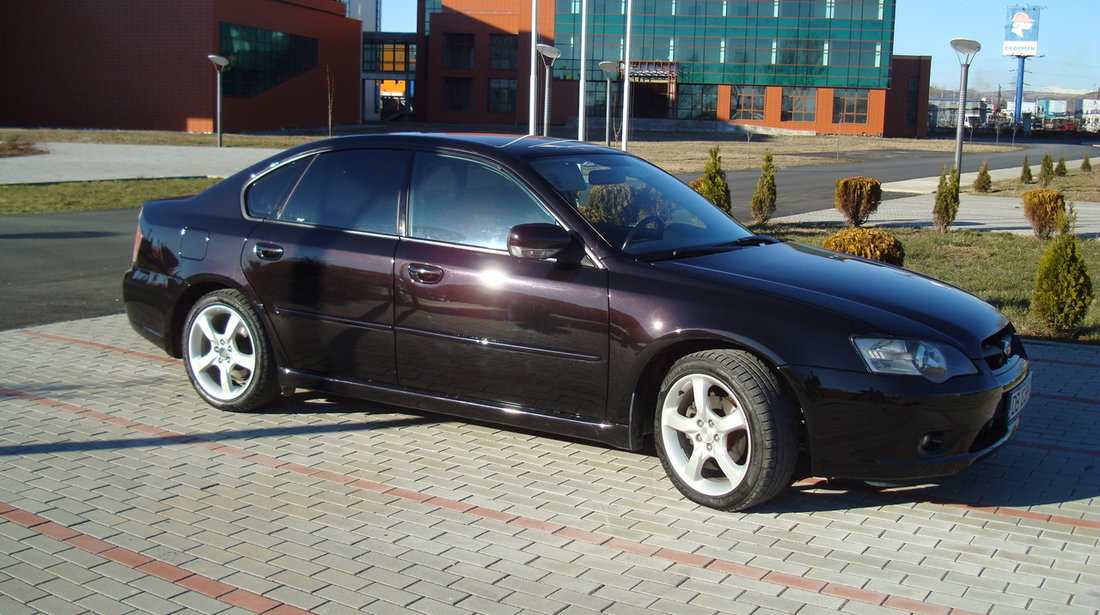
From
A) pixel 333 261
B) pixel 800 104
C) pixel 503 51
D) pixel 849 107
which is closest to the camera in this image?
pixel 333 261

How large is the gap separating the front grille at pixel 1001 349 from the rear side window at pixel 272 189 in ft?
12.5

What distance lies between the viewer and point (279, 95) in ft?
215

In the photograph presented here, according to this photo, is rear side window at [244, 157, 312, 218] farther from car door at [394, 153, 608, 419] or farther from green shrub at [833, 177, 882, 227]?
green shrub at [833, 177, 882, 227]

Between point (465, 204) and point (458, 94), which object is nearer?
point (465, 204)

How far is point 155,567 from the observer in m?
4.12

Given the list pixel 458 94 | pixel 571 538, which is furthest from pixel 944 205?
pixel 458 94

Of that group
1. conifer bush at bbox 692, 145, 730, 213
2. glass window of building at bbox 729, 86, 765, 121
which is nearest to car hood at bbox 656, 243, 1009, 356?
conifer bush at bbox 692, 145, 730, 213

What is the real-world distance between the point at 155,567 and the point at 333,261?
2.15 m

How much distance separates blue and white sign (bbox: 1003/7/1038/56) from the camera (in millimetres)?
118312

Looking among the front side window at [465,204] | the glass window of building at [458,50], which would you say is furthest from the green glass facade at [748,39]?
the front side window at [465,204]

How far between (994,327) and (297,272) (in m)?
3.64

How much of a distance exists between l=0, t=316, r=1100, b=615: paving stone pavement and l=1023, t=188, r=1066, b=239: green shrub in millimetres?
11266

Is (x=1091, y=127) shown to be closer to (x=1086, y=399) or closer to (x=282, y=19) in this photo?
(x=282, y=19)

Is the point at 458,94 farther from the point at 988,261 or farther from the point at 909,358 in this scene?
the point at 909,358
